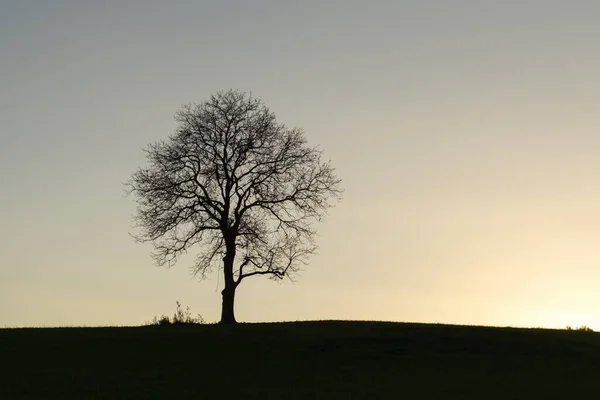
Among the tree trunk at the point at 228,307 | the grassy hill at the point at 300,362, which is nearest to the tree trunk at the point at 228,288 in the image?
the tree trunk at the point at 228,307

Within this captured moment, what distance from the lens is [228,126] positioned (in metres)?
52.9

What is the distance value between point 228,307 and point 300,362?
14.1 metres

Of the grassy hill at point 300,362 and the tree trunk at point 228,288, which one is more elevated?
the tree trunk at point 228,288

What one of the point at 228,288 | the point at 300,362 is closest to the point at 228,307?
the point at 228,288

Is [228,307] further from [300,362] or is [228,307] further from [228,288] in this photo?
[300,362]

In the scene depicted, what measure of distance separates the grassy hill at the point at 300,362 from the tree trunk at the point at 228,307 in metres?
3.59

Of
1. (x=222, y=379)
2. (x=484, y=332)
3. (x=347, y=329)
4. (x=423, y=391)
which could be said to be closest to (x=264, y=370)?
(x=222, y=379)

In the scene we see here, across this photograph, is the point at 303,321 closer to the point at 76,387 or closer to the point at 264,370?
the point at 264,370

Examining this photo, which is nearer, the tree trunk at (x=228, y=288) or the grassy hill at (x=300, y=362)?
the grassy hill at (x=300, y=362)

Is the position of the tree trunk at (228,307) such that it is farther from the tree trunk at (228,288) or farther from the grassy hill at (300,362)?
the grassy hill at (300,362)

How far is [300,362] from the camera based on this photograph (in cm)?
3809

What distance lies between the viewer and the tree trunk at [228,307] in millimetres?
51500

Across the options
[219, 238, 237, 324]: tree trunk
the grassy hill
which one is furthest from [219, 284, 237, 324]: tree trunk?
the grassy hill

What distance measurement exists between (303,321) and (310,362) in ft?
43.1
